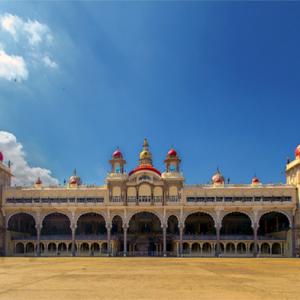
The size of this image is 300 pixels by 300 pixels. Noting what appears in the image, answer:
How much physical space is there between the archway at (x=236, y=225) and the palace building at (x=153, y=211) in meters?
4.66

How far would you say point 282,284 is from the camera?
25969 mm

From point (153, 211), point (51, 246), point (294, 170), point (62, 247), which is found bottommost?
point (62, 247)

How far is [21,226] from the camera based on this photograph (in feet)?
293

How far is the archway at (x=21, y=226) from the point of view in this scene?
83.8 metres

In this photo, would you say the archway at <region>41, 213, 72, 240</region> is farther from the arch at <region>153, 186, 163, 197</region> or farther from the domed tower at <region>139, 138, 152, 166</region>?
the arch at <region>153, 186, 163, 197</region>

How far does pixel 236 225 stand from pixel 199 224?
711 cm

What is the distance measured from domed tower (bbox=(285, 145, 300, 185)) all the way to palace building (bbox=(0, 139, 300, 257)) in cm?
3

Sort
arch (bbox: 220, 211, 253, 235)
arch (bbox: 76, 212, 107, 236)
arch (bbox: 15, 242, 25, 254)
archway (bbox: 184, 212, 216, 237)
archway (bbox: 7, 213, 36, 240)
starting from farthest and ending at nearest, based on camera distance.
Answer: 1. arch (bbox: 76, 212, 107, 236)
2. arch (bbox: 220, 211, 253, 235)
3. archway (bbox: 184, 212, 216, 237)
4. archway (bbox: 7, 213, 36, 240)
5. arch (bbox: 15, 242, 25, 254)

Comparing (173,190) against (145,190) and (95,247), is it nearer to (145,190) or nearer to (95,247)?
(145,190)

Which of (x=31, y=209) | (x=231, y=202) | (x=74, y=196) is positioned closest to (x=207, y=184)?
(x=231, y=202)

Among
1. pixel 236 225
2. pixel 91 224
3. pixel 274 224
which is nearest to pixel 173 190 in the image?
pixel 236 225

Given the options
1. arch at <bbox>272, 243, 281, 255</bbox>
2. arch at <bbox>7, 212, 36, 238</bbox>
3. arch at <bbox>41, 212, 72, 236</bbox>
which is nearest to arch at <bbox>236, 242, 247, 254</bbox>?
arch at <bbox>272, 243, 281, 255</bbox>

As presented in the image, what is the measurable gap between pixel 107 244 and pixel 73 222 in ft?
23.0

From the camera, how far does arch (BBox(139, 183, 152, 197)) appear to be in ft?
262
